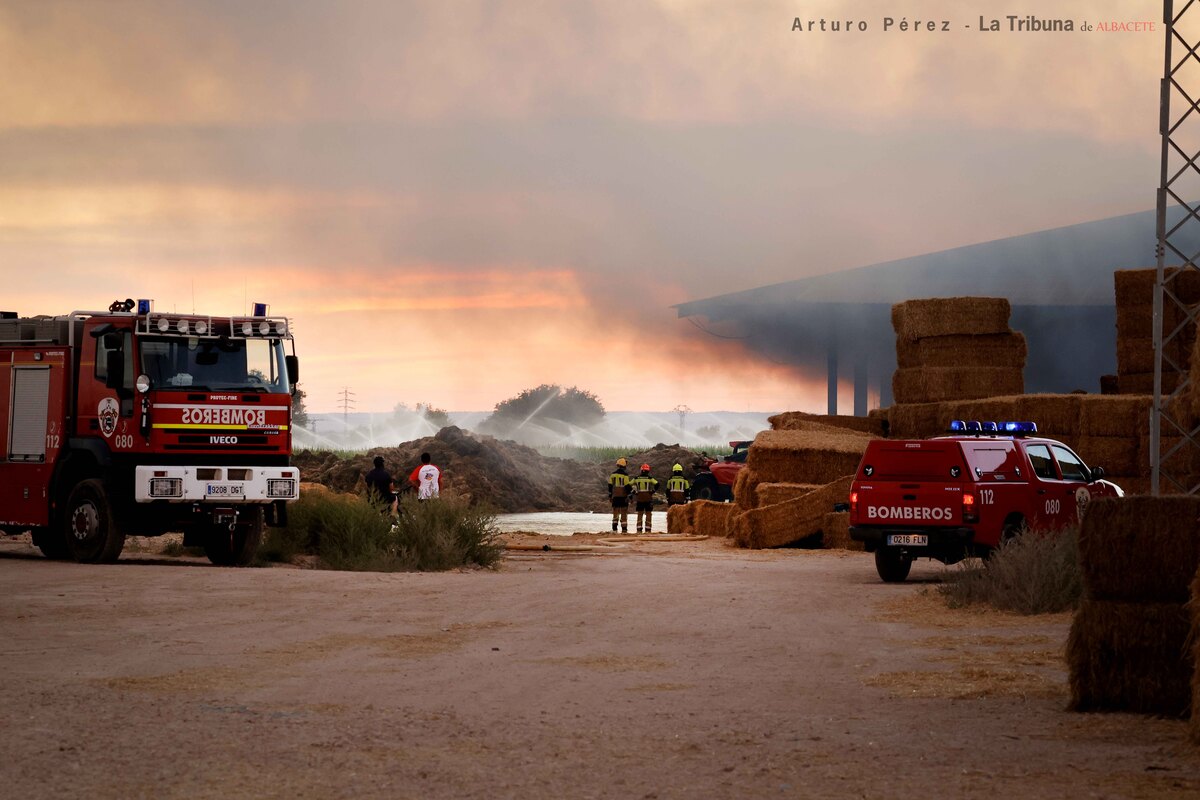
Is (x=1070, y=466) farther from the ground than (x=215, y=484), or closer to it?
farther from the ground

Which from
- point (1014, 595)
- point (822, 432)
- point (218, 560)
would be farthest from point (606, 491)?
point (1014, 595)

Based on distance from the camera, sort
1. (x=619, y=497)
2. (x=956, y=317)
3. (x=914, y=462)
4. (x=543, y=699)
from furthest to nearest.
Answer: (x=619, y=497), (x=956, y=317), (x=914, y=462), (x=543, y=699)

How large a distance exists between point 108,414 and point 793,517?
12.8m

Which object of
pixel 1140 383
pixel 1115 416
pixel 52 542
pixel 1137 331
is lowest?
pixel 52 542

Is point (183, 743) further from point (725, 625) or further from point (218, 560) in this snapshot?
point (218, 560)

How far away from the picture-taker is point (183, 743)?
8.12 meters

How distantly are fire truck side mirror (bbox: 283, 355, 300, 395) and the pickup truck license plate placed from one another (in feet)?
27.7

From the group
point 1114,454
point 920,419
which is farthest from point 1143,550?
point 920,419

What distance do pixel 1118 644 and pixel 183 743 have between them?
5596 mm

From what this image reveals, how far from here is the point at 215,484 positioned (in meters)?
20.7

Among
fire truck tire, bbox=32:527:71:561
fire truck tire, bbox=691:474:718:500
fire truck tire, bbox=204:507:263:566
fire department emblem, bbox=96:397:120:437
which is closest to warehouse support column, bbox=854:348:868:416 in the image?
fire truck tire, bbox=691:474:718:500

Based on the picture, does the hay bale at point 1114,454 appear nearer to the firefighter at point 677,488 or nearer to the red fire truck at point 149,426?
the red fire truck at point 149,426

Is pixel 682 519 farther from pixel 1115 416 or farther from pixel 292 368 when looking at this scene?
pixel 292 368

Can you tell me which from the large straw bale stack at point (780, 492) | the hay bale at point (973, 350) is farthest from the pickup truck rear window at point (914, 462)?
the hay bale at point (973, 350)
